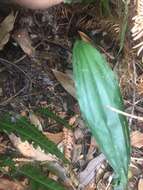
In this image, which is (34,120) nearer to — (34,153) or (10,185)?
(34,153)

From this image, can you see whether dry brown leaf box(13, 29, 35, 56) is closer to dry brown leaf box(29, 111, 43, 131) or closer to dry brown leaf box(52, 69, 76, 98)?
dry brown leaf box(52, 69, 76, 98)

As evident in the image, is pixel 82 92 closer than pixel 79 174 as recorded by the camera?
Yes

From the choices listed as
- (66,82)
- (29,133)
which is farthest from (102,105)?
(66,82)

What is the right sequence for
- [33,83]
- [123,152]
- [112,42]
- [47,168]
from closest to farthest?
[123,152] → [47,168] → [33,83] → [112,42]

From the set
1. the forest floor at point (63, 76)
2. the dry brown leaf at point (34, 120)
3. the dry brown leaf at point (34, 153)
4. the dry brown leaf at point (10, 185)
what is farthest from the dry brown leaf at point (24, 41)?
the dry brown leaf at point (10, 185)

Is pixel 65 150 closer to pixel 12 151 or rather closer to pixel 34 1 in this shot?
pixel 12 151

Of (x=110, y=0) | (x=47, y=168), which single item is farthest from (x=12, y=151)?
(x=110, y=0)
